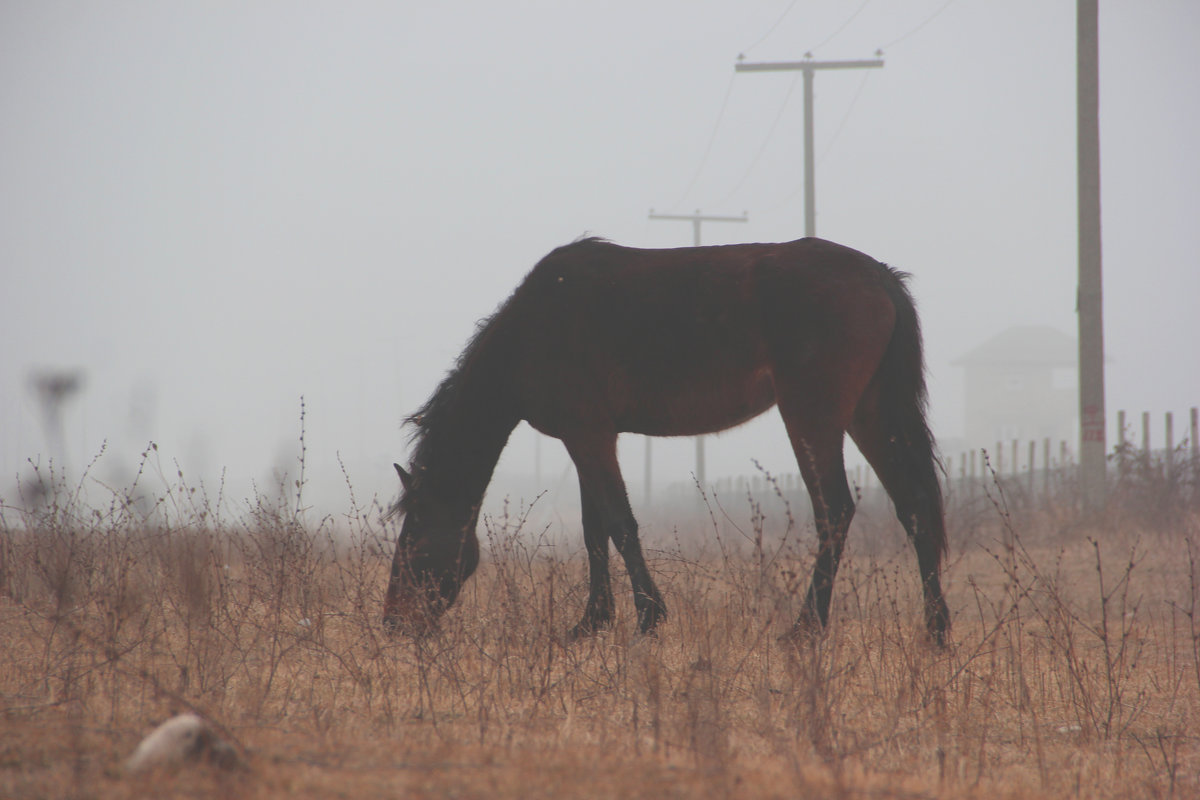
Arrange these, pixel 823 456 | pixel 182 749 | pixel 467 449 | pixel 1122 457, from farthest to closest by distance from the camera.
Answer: pixel 1122 457 < pixel 467 449 < pixel 823 456 < pixel 182 749

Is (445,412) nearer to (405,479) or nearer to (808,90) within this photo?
(405,479)

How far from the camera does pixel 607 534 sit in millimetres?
5250

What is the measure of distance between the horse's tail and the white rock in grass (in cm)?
398

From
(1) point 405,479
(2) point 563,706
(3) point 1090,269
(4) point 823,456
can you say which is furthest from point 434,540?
(3) point 1090,269

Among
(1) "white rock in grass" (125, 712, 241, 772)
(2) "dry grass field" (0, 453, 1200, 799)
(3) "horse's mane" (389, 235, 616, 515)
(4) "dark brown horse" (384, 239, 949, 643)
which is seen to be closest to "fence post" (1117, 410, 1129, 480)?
(2) "dry grass field" (0, 453, 1200, 799)

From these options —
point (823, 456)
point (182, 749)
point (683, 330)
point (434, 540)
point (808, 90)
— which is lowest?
point (182, 749)

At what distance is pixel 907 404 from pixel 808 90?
11381 mm

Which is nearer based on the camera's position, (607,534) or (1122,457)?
(607,534)

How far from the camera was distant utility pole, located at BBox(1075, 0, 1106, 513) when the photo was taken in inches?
401

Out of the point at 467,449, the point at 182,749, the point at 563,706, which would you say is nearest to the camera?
the point at 182,749

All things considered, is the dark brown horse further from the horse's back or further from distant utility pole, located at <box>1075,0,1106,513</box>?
distant utility pole, located at <box>1075,0,1106,513</box>

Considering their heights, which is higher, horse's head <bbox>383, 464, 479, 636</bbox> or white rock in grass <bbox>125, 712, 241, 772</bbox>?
horse's head <bbox>383, 464, 479, 636</bbox>

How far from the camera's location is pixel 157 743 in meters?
2.26

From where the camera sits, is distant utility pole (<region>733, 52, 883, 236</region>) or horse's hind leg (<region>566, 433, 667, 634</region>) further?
distant utility pole (<region>733, 52, 883, 236</region>)
